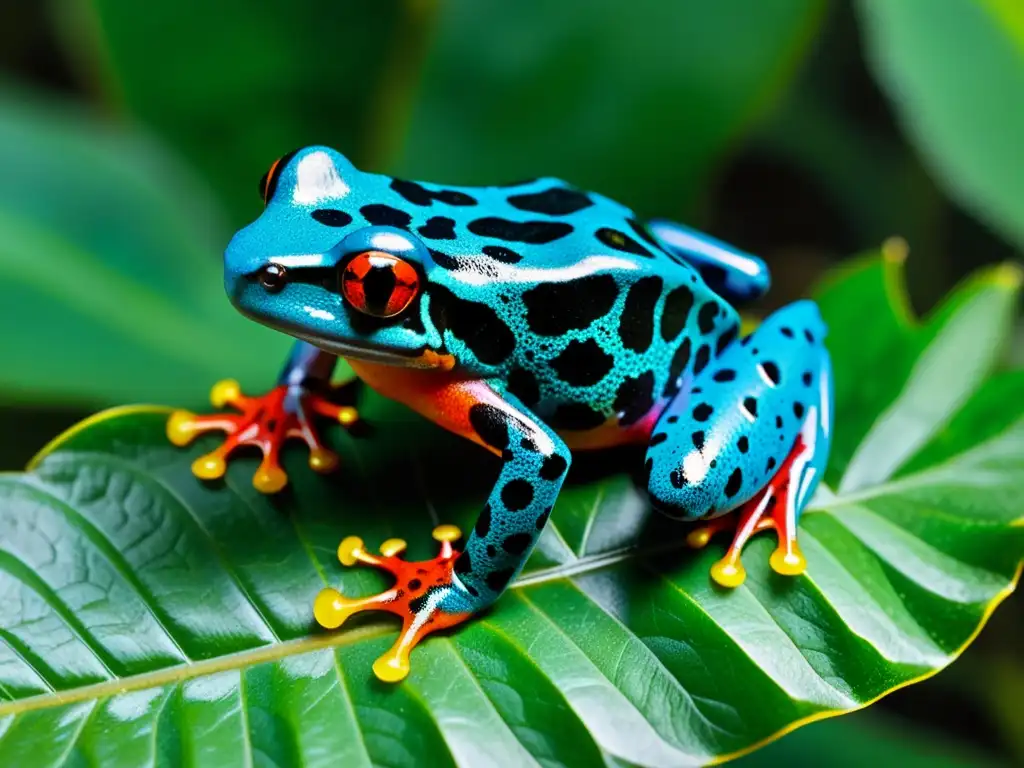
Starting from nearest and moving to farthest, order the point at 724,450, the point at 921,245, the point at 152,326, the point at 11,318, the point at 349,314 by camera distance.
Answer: the point at 349,314, the point at 724,450, the point at 11,318, the point at 152,326, the point at 921,245

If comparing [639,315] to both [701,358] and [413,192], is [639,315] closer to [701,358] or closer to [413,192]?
[701,358]

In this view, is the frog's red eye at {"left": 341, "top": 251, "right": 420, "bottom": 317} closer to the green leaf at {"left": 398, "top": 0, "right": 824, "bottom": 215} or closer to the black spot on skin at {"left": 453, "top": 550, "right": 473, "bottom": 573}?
the black spot on skin at {"left": 453, "top": 550, "right": 473, "bottom": 573}

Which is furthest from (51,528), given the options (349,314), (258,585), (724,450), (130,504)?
(724,450)

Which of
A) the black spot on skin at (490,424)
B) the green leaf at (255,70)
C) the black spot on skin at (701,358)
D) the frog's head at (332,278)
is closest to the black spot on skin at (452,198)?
the frog's head at (332,278)

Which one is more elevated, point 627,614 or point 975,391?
point 975,391

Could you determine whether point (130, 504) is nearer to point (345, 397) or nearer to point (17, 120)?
point (345, 397)


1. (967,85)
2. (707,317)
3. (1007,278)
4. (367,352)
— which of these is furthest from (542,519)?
(967,85)
